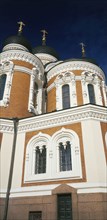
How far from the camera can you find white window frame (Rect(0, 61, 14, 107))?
47.8ft

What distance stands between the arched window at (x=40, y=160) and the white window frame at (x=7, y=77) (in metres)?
4.75

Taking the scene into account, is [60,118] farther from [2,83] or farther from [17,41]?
[17,41]

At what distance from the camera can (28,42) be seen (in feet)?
70.3

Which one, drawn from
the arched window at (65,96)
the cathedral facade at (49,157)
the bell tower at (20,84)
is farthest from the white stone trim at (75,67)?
the cathedral facade at (49,157)

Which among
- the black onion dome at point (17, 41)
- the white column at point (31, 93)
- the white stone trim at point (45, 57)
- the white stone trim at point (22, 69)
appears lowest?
the white column at point (31, 93)

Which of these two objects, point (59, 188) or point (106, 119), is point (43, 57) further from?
point (59, 188)

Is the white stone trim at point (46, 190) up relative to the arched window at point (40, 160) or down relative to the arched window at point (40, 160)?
down

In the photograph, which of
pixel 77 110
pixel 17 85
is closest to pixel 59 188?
pixel 77 110

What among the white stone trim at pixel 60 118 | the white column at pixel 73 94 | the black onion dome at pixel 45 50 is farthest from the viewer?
the black onion dome at pixel 45 50

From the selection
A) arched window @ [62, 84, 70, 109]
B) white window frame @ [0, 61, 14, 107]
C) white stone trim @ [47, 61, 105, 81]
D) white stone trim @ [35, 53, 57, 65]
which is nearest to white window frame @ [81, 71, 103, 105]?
white stone trim @ [47, 61, 105, 81]

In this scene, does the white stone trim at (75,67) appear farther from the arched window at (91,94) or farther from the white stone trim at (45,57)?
the white stone trim at (45,57)

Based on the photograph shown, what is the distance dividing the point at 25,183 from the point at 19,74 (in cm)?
924

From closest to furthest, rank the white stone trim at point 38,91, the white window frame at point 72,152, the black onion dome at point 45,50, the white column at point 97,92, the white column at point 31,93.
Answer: the white window frame at point 72,152
the white column at point 31,93
the white stone trim at point 38,91
the white column at point 97,92
the black onion dome at point 45,50

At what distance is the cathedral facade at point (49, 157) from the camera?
367 inches
